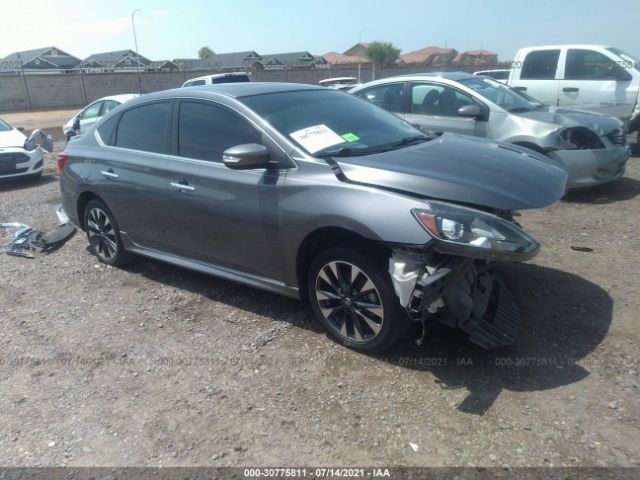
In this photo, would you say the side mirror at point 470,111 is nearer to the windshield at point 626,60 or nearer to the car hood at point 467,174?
the car hood at point 467,174

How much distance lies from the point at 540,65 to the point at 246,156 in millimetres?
8347

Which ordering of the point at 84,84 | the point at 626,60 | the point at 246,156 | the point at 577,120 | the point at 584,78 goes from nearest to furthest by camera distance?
1. the point at 246,156
2. the point at 577,120
3. the point at 626,60
4. the point at 584,78
5. the point at 84,84

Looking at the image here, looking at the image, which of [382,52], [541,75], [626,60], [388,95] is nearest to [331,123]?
[388,95]

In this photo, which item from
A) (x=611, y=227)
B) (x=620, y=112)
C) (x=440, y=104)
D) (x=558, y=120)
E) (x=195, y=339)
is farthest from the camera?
(x=620, y=112)

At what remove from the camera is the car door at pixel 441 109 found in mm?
7195

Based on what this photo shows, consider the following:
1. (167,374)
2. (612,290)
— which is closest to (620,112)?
(612,290)

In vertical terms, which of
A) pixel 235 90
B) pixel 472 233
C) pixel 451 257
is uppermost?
pixel 235 90

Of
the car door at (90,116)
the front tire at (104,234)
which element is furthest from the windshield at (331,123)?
the car door at (90,116)

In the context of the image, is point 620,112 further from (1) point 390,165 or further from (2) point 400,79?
(1) point 390,165

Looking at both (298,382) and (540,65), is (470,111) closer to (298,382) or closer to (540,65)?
(540,65)

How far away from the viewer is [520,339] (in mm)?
3611

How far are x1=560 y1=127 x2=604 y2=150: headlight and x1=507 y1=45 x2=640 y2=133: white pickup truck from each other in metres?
3.02

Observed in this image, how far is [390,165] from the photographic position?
3.48 m

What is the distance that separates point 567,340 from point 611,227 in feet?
9.06
